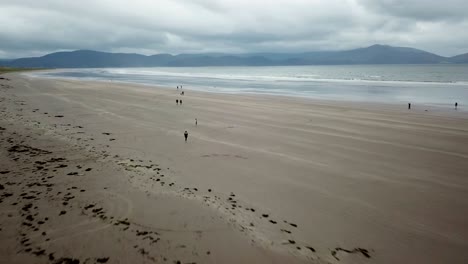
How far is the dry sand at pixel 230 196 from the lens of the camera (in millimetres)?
4949

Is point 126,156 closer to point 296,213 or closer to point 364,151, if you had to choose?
point 296,213

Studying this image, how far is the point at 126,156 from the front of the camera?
9844 mm

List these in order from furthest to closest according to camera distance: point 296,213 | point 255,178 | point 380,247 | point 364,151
→ point 364,151, point 255,178, point 296,213, point 380,247

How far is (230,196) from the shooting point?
7.07 meters

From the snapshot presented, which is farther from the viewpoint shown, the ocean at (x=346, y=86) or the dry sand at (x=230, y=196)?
the ocean at (x=346, y=86)

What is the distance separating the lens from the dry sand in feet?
16.2

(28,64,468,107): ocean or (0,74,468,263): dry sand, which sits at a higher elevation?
(28,64,468,107): ocean

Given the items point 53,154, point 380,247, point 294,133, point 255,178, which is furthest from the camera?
point 294,133

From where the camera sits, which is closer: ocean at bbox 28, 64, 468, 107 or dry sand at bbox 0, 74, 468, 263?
dry sand at bbox 0, 74, 468, 263

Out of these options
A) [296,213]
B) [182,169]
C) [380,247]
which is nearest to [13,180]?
[182,169]

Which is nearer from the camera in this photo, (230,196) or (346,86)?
(230,196)

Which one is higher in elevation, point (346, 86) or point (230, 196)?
point (346, 86)

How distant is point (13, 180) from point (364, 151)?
38.9ft

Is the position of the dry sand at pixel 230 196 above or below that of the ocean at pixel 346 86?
below
